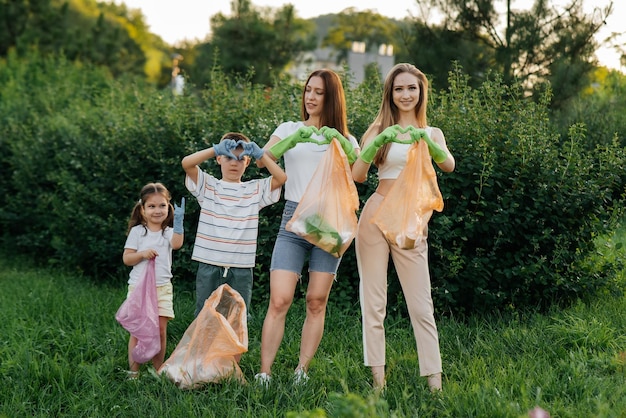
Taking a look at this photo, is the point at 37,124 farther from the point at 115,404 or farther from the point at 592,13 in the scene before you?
the point at 592,13

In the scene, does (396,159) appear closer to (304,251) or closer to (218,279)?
(304,251)

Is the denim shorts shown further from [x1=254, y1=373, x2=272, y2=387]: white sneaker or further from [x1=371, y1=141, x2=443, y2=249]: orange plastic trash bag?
[x1=254, y1=373, x2=272, y2=387]: white sneaker

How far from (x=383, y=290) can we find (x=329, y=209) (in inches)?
21.1

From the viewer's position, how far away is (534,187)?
17.7ft

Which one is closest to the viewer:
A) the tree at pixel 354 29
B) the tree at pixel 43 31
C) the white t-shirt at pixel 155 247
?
the white t-shirt at pixel 155 247

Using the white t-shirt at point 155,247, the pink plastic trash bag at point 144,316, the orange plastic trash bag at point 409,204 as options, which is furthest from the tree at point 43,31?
the orange plastic trash bag at point 409,204

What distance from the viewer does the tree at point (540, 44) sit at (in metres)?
10.2

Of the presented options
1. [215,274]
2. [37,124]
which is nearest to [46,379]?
[215,274]

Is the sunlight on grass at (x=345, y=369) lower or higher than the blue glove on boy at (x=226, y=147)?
lower

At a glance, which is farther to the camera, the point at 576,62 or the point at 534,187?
the point at 576,62

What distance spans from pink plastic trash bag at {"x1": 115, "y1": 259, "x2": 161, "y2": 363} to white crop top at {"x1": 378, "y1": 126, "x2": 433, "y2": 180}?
Answer: 1.48 metres

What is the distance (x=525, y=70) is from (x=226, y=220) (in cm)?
733

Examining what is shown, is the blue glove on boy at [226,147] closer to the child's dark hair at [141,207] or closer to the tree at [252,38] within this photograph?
the child's dark hair at [141,207]

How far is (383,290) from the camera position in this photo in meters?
4.02
